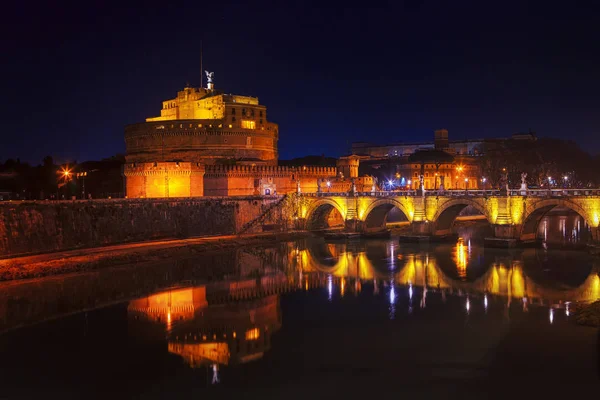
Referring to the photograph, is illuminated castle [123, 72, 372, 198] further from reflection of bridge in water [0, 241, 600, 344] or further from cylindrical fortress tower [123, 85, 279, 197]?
reflection of bridge in water [0, 241, 600, 344]

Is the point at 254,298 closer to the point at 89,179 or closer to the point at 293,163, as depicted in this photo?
the point at 89,179

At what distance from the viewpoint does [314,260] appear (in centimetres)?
4028

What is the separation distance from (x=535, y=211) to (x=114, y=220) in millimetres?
28711

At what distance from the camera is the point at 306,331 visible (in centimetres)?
2203

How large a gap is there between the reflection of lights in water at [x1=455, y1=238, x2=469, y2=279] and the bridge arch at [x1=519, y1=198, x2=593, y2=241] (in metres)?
4.09

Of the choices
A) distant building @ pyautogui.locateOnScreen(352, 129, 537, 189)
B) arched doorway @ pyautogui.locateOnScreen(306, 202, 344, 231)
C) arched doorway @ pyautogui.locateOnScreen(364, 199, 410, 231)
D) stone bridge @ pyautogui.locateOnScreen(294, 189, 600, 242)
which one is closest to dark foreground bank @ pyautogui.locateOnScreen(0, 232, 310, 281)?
stone bridge @ pyautogui.locateOnScreen(294, 189, 600, 242)

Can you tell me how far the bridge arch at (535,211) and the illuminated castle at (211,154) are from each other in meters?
23.1

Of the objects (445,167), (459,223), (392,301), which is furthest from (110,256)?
(445,167)

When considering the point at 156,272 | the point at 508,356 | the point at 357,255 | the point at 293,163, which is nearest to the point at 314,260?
the point at 357,255

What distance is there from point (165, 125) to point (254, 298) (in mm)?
41122

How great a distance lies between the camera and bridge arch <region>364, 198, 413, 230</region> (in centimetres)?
4947

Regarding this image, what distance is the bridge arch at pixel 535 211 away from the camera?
1471 inches

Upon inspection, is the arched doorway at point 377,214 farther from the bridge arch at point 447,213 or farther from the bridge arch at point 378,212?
the bridge arch at point 447,213

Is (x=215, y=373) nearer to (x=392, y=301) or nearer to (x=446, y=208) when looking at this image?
(x=392, y=301)
